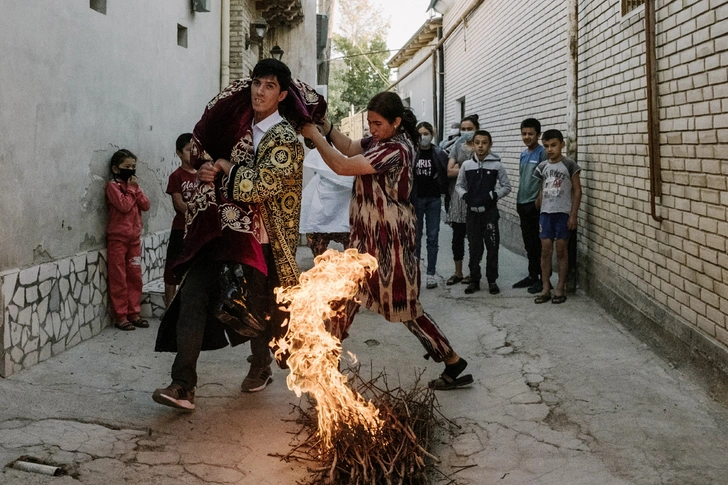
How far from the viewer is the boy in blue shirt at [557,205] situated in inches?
306

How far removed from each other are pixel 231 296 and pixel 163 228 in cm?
440

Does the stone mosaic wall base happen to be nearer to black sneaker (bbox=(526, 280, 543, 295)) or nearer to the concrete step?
the concrete step

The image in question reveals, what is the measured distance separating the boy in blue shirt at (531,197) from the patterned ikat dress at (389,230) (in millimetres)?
4024

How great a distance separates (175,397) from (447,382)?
1.80 meters

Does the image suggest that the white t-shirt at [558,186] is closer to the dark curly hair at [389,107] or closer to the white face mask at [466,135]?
the white face mask at [466,135]

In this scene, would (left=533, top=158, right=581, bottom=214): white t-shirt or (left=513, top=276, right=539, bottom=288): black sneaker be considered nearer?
(left=533, top=158, right=581, bottom=214): white t-shirt

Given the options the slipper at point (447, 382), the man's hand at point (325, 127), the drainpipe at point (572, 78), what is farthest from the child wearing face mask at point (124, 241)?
the drainpipe at point (572, 78)

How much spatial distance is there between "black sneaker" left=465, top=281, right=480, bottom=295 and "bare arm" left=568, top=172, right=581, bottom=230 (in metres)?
1.32

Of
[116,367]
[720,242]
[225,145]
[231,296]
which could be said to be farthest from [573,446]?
[116,367]

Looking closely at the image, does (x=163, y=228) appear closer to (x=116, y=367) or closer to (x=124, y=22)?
(x=124, y=22)

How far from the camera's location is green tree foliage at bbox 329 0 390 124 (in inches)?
1709

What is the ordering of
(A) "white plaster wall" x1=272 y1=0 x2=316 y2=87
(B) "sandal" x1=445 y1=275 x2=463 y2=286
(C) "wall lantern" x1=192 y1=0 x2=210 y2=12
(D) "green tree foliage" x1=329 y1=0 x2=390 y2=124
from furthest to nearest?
1. (D) "green tree foliage" x1=329 y1=0 x2=390 y2=124
2. (A) "white plaster wall" x1=272 y1=0 x2=316 y2=87
3. (C) "wall lantern" x1=192 y1=0 x2=210 y2=12
4. (B) "sandal" x1=445 y1=275 x2=463 y2=286

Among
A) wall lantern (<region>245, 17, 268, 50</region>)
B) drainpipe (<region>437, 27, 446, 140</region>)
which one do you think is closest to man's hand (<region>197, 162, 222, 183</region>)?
wall lantern (<region>245, 17, 268, 50</region>)

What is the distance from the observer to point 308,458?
3.88 metres
